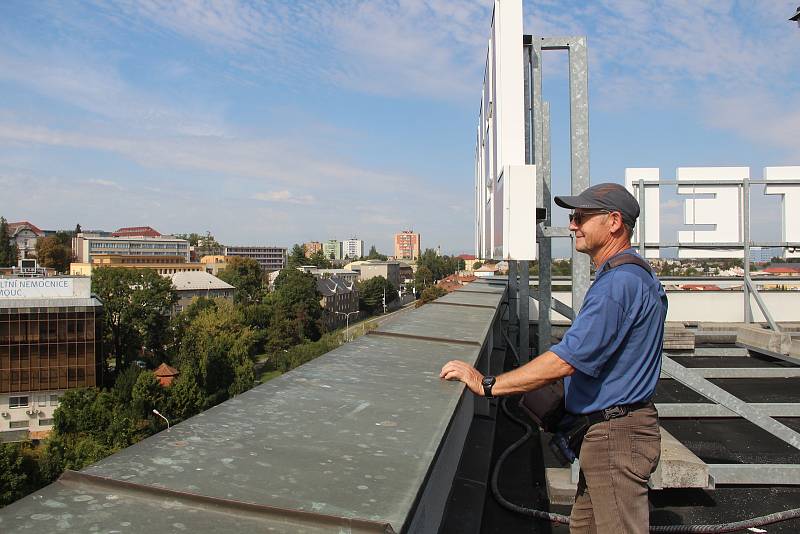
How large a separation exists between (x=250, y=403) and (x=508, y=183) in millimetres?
2686

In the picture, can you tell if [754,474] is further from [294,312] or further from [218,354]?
[294,312]

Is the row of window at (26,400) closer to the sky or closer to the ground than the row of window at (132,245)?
closer to the ground

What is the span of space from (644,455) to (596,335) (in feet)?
1.73

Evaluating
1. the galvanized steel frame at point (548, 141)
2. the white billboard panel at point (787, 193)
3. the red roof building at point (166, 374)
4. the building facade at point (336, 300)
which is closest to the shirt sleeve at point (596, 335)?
the galvanized steel frame at point (548, 141)

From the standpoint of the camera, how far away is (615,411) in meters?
2.13

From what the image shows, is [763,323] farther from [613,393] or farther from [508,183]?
[613,393]

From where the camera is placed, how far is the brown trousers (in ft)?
6.94

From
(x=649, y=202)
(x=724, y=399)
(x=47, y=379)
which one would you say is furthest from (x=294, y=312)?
(x=724, y=399)

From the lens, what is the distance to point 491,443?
13.5ft

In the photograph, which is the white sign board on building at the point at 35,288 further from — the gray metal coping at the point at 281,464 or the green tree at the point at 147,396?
the gray metal coping at the point at 281,464

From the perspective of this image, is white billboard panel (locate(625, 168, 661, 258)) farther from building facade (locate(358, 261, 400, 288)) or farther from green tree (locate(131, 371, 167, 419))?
building facade (locate(358, 261, 400, 288))

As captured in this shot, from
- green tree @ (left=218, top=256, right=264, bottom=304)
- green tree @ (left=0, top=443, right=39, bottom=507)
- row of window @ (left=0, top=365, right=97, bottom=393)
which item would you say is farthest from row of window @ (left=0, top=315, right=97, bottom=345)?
green tree @ (left=218, top=256, right=264, bottom=304)

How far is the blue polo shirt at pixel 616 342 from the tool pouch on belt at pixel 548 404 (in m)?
0.06

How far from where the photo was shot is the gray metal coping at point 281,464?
1.21 meters
